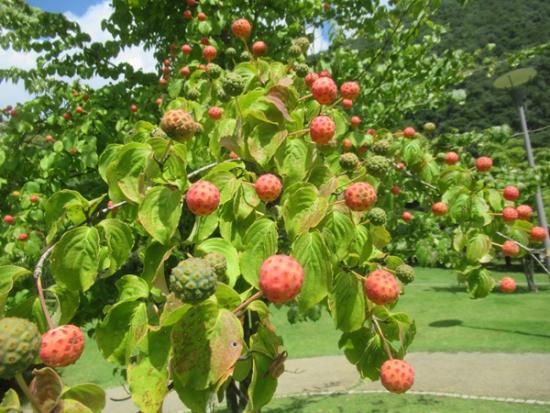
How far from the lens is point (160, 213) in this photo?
52.2 inches

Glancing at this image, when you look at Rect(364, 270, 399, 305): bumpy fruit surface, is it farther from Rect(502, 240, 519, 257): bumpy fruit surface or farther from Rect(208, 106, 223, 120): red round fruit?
Rect(502, 240, 519, 257): bumpy fruit surface

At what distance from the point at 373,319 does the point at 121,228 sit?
94 centimetres

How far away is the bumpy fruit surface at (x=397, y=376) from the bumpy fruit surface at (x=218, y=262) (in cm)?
65

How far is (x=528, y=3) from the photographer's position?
5000 centimetres

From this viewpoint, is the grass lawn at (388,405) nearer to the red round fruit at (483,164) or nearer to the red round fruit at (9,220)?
the red round fruit at (9,220)

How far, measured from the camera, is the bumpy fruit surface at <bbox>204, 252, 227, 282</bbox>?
1262 millimetres

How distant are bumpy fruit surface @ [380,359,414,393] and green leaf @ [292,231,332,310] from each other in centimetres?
42

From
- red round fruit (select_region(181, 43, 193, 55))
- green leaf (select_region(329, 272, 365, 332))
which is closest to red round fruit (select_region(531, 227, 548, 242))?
green leaf (select_region(329, 272, 365, 332))

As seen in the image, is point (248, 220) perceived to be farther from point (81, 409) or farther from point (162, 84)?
→ point (162, 84)

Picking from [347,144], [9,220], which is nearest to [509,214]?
[347,144]

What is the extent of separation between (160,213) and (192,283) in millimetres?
387

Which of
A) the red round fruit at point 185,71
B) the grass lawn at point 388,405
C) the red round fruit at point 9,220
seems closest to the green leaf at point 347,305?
the red round fruit at point 185,71

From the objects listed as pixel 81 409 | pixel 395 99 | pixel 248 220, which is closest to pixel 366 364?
pixel 248 220

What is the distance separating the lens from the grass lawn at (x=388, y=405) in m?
7.04
